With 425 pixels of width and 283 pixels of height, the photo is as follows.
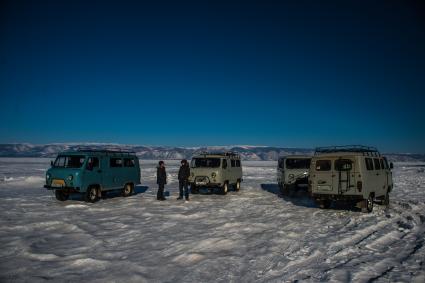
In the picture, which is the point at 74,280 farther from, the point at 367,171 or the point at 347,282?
the point at 367,171

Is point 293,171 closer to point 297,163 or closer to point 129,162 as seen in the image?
point 297,163

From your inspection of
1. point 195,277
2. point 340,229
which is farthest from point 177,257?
point 340,229

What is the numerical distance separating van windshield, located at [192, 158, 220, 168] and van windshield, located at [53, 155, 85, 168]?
604 cm

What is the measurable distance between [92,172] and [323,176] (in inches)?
374

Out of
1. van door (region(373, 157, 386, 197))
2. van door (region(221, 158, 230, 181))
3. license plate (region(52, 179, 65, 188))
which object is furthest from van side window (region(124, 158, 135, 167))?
van door (region(373, 157, 386, 197))

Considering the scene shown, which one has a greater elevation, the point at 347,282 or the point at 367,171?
the point at 367,171

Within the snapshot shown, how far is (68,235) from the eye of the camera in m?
9.20

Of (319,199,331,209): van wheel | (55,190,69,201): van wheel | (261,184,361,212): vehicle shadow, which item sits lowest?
(261,184,361,212): vehicle shadow

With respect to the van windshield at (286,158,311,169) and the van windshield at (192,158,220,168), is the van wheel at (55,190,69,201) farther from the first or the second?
the van windshield at (286,158,311,169)

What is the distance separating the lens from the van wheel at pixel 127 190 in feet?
57.7

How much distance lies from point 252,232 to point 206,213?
3.43 meters

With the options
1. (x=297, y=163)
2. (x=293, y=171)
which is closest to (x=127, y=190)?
(x=293, y=171)

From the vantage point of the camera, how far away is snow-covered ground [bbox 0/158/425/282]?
6.27 meters

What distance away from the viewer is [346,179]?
40.7ft
